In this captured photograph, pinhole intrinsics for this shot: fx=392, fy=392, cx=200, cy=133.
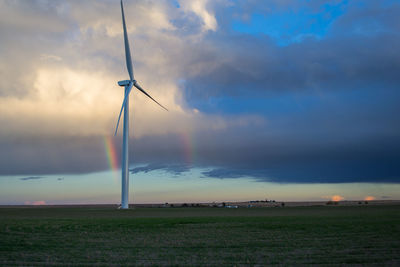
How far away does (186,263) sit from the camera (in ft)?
71.7

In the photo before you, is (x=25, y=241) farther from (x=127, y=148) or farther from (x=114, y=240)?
(x=127, y=148)

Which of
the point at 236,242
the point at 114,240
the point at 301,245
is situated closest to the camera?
the point at 301,245

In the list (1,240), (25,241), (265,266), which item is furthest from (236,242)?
(1,240)

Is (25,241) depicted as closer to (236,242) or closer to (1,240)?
(1,240)

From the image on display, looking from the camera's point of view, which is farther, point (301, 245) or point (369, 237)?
point (369, 237)

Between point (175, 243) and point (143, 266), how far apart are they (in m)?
10.3

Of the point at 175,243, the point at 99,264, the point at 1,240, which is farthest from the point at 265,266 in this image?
the point at 1,240

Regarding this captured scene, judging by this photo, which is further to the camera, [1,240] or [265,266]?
[1,240]

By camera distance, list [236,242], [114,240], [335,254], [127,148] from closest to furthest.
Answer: [335,254] → [236,242] → [114,240] → [127,148]

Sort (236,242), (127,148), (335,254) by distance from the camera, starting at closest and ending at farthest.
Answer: (335,254) → (236,242) → (127,148)

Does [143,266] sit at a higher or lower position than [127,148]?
lower

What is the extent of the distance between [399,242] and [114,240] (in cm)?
2274

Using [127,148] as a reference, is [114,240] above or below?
below

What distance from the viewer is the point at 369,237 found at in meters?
33.1
